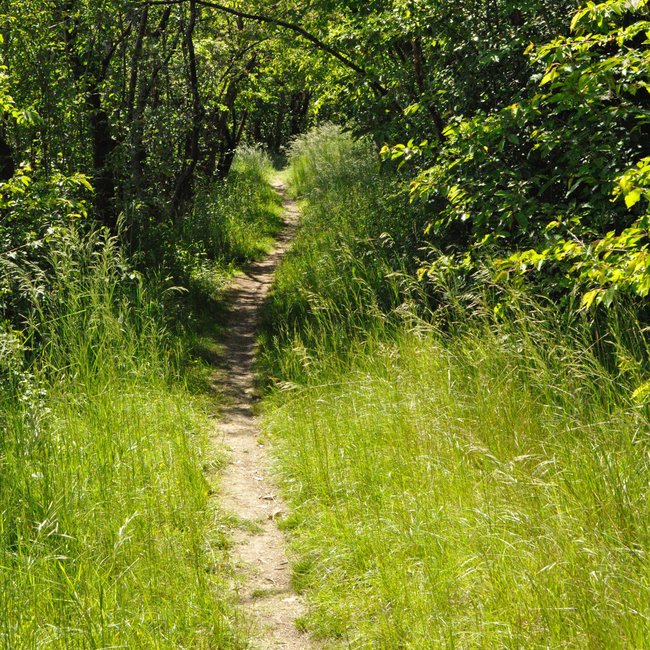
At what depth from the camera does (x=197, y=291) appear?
11.4 m

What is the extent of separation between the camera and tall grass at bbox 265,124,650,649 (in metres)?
3.12

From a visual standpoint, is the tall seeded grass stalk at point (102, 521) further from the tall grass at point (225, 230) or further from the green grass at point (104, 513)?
the tall grass at point (225, 230)

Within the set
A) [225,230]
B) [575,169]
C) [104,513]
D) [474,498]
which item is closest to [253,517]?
[104,513]

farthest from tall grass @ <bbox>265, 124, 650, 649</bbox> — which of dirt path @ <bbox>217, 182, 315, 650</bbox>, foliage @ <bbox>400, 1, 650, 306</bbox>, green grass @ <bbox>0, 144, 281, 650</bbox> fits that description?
green grass @ <bbox>0, 144, 281, 650</bbox>

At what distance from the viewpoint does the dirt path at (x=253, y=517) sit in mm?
3982

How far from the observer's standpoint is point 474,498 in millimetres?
4125

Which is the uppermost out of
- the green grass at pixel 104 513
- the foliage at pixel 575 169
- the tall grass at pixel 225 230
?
the foliage at pixel 575 169

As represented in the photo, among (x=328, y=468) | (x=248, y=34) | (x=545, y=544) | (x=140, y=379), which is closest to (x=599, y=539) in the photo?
(x=545, y=544)

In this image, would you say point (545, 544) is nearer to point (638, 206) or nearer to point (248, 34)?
point (638, 206)

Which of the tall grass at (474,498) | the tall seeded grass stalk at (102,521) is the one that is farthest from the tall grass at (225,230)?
the tall seeded grass stalk at (102,521)

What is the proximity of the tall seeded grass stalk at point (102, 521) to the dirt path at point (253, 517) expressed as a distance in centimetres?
16

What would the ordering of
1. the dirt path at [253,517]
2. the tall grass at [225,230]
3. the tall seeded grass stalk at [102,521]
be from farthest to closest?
the tall grass at [225,230] < the dirt path at [253,517] < the tall seeded grass stalk at [102,521]

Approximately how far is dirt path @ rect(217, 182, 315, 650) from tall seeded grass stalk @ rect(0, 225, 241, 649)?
0.53 ft

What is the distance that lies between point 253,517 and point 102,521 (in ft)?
4.42
